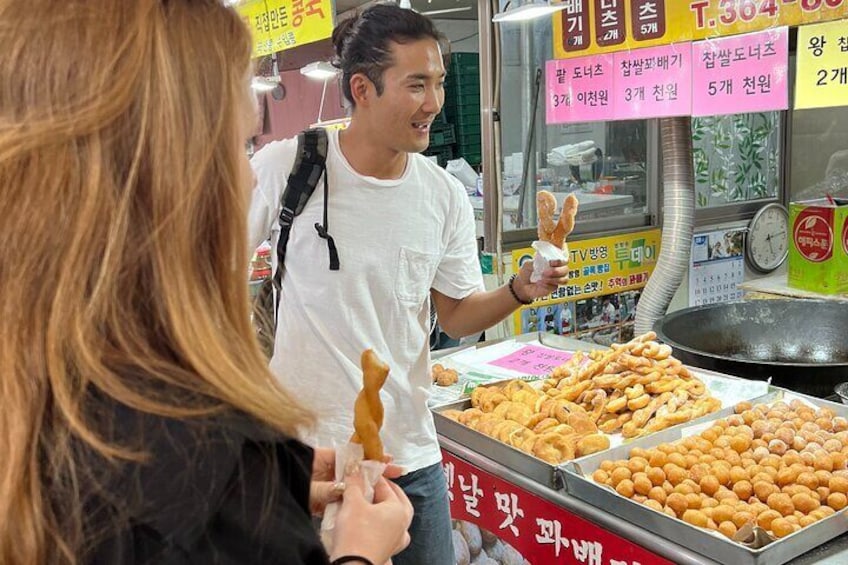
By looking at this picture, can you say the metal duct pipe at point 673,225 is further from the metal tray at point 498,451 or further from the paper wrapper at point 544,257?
the paper wrapper at point 544,257

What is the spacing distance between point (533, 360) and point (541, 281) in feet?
3.23

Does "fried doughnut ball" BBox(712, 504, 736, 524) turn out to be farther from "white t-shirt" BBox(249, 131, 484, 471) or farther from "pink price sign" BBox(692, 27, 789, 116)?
"pink price sign" BBox(692, 27, 789, 116)

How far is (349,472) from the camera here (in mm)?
1209

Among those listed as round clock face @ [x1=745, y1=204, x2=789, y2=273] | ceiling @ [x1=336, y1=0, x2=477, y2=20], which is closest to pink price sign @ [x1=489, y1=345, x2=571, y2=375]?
round clock face @ [x1=745, y1=204, x2=789, y2=273]

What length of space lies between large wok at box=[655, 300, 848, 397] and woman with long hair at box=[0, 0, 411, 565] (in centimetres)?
222

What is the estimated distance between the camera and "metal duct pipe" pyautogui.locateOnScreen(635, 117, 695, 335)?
396 centimetres

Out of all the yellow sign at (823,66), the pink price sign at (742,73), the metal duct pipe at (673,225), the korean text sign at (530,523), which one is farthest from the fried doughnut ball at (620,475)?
the metal duct pipe at (673,225)

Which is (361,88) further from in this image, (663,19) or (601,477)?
(663,19)

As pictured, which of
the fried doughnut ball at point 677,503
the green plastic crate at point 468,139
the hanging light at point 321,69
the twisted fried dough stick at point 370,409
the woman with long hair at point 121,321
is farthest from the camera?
the green plastic crate at point 468,139

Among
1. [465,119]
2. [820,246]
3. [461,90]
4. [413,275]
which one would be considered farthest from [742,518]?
[461,90]

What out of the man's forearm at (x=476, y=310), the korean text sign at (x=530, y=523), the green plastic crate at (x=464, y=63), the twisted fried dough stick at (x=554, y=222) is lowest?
the korean text sign at (x=530, y=523)

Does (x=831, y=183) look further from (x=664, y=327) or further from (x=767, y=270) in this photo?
(x=664, y=327)

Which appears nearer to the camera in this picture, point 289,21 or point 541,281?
point 541,281

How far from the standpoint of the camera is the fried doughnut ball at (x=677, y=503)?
1824 mm
